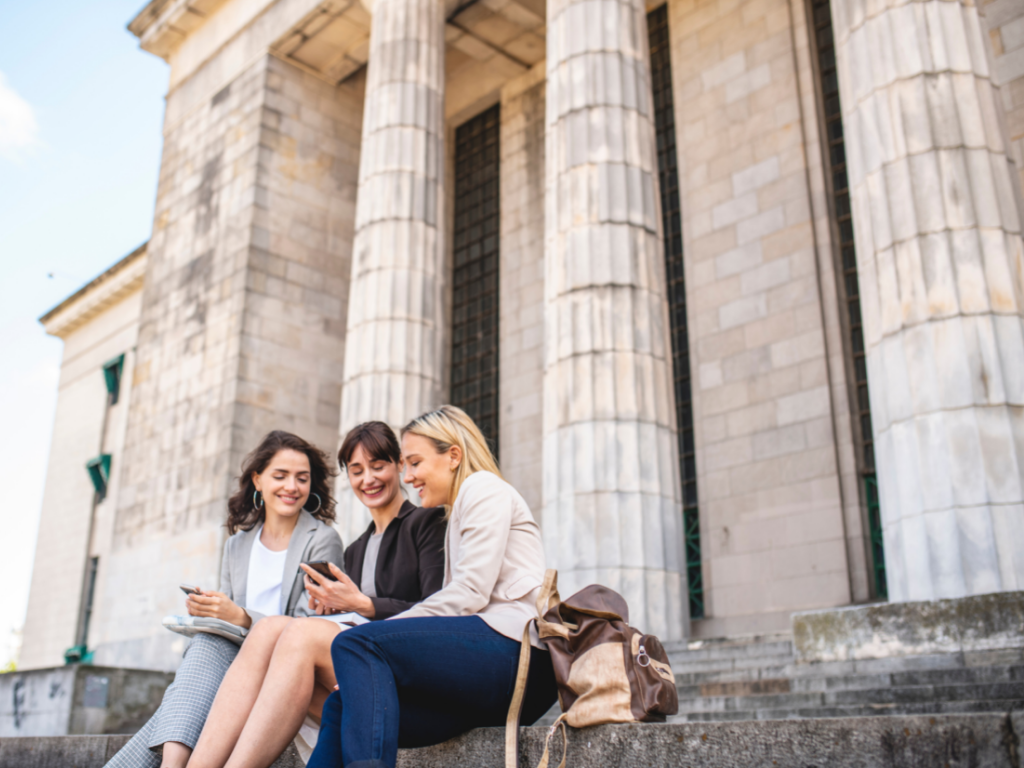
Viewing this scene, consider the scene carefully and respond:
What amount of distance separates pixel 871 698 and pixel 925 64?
683cm

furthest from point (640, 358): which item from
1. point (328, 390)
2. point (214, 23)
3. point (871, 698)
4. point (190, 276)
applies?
point (214, 23)

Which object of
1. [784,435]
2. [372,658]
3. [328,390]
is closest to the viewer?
[372,658]

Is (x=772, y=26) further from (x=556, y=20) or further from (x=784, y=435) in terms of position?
(x=784, y=435)

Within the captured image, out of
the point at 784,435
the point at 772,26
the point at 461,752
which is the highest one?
the point at 772,26

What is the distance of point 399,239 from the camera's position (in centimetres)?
1608

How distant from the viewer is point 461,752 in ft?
13.8

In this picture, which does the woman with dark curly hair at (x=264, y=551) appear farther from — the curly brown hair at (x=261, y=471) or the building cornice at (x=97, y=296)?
the building cornice at (x=97, y=296)

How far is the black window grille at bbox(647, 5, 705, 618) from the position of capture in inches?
644

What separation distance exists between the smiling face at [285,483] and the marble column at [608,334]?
19.1ft

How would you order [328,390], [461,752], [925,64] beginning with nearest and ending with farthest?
[461,752], [925,64], [328,390]

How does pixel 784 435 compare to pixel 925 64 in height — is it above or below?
below

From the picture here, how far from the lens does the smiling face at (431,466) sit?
4887mm

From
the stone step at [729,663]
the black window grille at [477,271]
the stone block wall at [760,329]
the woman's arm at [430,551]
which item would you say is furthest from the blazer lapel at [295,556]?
the black window grille at [477,271]

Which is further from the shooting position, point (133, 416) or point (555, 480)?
point (133, 416)
